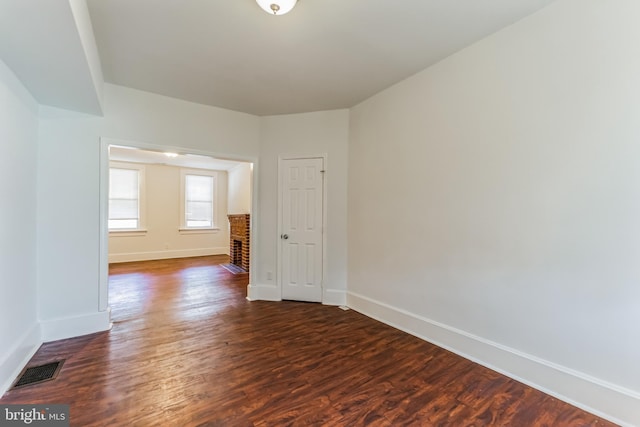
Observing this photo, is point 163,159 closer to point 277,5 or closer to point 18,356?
point 18,356

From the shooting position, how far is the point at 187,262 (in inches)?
270

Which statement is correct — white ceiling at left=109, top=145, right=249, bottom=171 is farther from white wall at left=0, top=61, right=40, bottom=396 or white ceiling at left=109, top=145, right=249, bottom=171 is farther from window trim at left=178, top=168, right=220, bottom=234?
white wall at left=0, top=61, right=40, bottom=396

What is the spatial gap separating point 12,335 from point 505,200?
4.01m

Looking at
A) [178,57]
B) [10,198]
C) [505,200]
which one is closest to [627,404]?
[505,200]

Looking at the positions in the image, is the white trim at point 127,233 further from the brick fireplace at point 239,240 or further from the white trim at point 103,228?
the white trim at point 103,228

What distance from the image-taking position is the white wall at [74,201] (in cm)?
271

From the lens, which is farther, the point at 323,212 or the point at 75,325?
the point at 323,212

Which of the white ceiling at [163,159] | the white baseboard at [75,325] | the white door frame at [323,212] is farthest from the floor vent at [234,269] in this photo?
the white baseboard at [75,325]

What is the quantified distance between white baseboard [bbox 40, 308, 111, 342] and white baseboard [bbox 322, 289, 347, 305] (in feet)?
8.36

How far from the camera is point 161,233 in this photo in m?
7.32

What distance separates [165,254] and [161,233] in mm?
579

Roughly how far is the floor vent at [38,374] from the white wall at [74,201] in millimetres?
617

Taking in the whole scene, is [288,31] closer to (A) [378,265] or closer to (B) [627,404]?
(A) [378,265]

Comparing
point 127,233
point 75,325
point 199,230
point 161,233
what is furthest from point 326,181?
point 127,233
